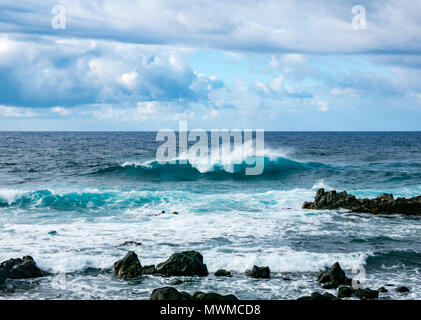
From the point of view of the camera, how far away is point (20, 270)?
36.6ft

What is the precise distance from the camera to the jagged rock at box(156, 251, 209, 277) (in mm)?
11273

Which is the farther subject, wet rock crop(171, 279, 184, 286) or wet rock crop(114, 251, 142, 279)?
wet rock crop(114, 251, 142, 279)

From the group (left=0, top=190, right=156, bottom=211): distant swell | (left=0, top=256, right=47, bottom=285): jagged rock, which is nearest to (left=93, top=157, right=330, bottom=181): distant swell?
(left=0, top=190, right=156, bottom=211): distant swell

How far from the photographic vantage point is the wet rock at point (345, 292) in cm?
972

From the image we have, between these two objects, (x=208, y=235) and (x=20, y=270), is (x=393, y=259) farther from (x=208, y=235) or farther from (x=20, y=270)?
(x=20, y=270)

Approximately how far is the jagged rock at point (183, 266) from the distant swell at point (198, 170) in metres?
23.1

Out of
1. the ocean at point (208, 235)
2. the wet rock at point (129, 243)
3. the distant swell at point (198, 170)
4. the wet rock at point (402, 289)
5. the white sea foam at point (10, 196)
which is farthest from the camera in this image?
the distant swell at point (198, 170)

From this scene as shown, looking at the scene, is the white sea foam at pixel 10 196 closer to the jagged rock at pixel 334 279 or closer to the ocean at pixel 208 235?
the ocean at pixel 208 235

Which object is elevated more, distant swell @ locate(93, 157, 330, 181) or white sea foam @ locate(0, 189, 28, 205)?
distant swell @ locate(93, 157, 330, 181)

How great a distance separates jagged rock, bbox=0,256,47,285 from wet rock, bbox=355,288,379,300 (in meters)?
7.79

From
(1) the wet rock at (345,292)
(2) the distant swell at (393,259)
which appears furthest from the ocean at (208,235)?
(1) the wet rock at (345,292)

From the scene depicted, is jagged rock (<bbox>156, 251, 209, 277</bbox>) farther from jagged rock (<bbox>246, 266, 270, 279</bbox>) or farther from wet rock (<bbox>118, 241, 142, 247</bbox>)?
wet rock (<bbox>118, 241, 142, 247</bbox>)
